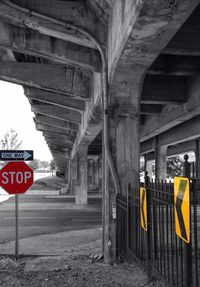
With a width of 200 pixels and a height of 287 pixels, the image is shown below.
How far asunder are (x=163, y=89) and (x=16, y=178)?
16.0ft

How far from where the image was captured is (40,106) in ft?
60.3

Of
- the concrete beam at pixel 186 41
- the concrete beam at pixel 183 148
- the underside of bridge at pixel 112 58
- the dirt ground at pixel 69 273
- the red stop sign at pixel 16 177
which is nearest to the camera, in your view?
the underside of bridge at pixel 112 58

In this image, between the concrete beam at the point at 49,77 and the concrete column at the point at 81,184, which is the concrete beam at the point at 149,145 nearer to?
the concrete column at the point at 81,184

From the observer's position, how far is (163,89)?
1131cm

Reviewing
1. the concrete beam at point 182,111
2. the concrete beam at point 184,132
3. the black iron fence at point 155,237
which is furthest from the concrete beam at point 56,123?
the black iron fence at point 155,237

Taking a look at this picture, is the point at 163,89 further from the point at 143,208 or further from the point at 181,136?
the point at 181,136

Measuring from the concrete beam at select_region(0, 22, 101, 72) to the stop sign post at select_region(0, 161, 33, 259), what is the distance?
8.89 ft

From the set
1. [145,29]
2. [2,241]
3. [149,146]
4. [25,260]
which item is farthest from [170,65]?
[149,146]

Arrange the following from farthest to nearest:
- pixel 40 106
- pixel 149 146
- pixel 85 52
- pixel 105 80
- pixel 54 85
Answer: pixel 149 146
pixel 40 106
pixel 54 85
pixel 85 52
pixel 105 80

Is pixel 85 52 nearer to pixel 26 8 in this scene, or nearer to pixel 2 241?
pixel 26 8

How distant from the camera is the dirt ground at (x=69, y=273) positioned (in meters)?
6.71

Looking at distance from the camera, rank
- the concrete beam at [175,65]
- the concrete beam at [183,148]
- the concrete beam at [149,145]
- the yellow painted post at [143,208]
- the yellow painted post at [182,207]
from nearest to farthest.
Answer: the yellow painted post at [182,207]
the yellow painted post at [143,208]
the concrete beam at [175,65]
the concrete beam at [149,145]
the concrete beam at [183,148]

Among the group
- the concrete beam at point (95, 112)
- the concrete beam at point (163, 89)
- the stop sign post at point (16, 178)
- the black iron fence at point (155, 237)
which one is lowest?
the black iron fence at point (155, 237)

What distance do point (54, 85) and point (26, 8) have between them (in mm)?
3869
